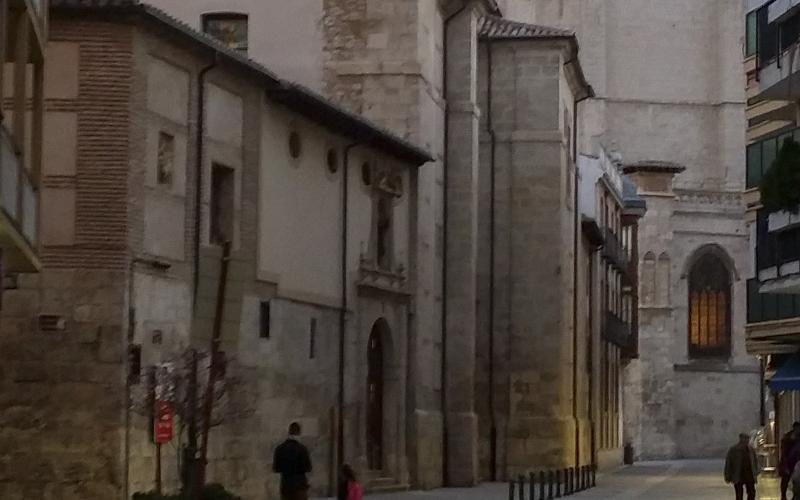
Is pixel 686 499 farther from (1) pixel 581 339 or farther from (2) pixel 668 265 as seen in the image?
(2) pixel 668 265

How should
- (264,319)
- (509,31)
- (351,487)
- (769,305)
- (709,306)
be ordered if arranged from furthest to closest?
(709,306) → (509,31) → (769,305) → (264,319) → (351,487)

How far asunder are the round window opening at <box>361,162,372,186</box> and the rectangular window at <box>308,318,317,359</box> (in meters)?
4.37

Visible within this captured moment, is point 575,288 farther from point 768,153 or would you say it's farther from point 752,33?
point 768,153

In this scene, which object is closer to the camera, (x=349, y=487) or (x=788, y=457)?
(x=349, y=487)

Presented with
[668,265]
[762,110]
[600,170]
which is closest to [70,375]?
[762,110]

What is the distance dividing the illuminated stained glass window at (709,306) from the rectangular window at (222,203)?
55.2 metres

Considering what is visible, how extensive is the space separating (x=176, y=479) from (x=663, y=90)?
6040 centimetres

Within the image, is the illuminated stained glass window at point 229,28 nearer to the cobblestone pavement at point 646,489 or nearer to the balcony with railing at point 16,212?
the cobblestone pavement at point 646,489

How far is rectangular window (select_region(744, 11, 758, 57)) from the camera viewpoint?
39713mm

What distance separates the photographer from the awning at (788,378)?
117ft

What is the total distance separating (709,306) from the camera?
8300 centimetres

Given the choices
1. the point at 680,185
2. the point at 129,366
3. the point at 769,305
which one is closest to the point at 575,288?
the point at 769,305

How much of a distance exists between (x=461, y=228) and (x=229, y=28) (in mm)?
7512

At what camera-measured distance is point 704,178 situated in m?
84.2
